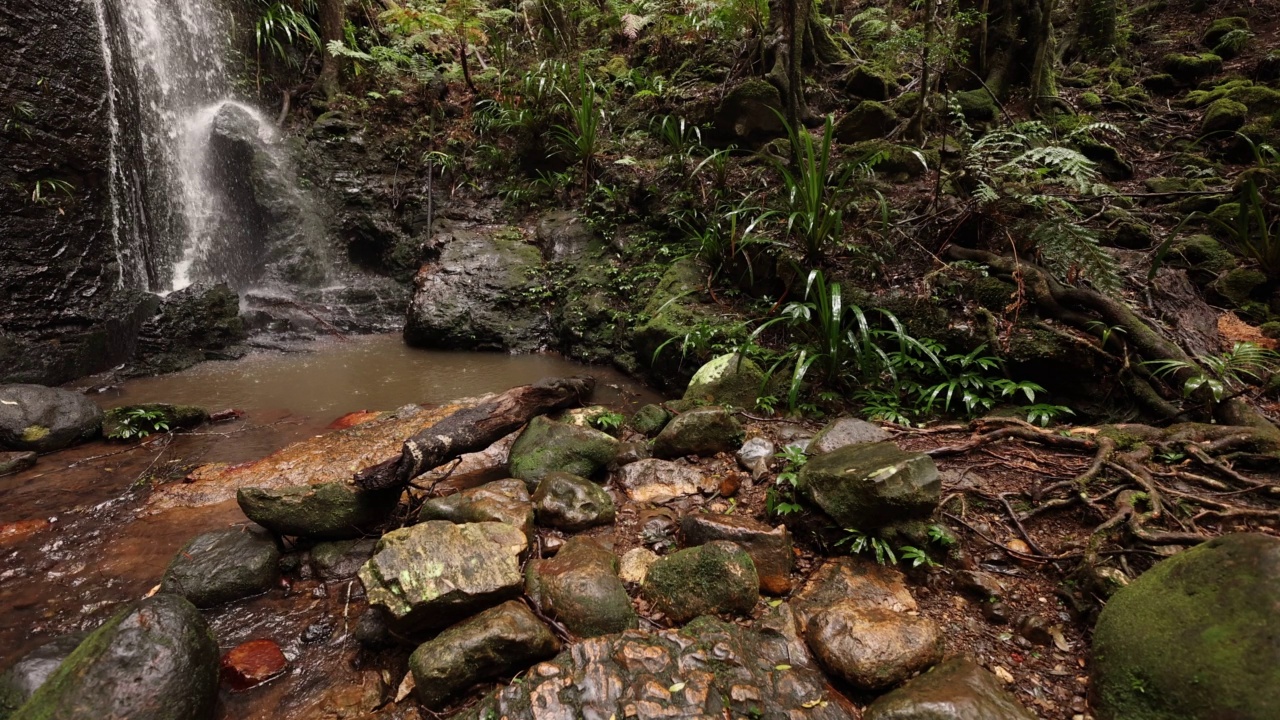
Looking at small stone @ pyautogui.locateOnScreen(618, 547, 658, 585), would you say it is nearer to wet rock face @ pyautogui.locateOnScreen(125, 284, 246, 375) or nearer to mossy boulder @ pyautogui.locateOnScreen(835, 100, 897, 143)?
mossy boulder @ pyautogui.locateOnScreen(835, 100, 897, 143)

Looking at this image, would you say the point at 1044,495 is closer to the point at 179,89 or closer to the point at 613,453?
the point at 613,453

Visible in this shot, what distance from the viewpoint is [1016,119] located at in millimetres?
5551

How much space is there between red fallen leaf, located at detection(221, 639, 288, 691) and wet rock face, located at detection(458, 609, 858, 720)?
0.93 metres

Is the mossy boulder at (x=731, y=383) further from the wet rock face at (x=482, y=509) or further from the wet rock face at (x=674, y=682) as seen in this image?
the wet rock face at (x=674, y=682)

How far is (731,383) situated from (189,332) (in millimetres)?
6350

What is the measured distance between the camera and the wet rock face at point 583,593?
174cm

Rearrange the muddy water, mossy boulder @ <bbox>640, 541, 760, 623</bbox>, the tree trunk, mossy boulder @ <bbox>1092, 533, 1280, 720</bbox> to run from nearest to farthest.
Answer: mossy boulder @ <bbox>1092, 533, 1280, 720</bbox>, mossy boulder @ <bbox>640, 541, 760, 623</bbox>, the muddy water, the tree trunk

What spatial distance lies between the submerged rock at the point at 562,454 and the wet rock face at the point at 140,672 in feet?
4.74

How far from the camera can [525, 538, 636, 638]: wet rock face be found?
5.71 feet

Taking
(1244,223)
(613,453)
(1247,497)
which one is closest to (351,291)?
(613,453)

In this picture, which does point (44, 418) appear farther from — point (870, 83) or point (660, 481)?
point (870, 83)

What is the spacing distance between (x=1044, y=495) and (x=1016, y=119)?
18.2 ft

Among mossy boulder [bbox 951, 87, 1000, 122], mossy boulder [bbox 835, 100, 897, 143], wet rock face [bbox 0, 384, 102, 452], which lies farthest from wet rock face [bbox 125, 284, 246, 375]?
mossy boulder [bbox 951, 87, 1000, 122]

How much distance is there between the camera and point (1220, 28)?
662 centimetres
